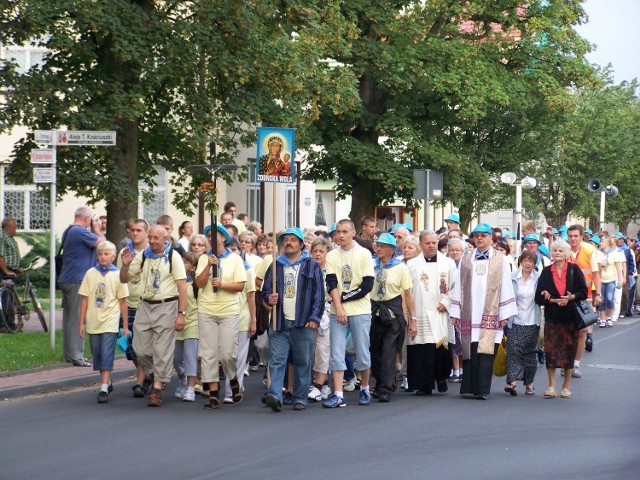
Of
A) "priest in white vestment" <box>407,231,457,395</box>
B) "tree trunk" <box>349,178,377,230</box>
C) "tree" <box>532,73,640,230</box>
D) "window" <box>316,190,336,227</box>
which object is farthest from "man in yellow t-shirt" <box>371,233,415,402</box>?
"tree" <box>532,73,640,230</box>

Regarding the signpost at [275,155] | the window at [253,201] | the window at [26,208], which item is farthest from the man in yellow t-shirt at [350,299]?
the window at [253,201]

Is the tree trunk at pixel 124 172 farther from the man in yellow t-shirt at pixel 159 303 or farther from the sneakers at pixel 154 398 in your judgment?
the sneakers at pixel 154 398

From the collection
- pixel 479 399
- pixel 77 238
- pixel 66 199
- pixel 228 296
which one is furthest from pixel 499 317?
pixel 66 199

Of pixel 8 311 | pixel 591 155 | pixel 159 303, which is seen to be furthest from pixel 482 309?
pixel 591 155

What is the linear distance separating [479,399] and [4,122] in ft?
28.6

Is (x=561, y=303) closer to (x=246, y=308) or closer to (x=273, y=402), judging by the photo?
(x=246, y=308)

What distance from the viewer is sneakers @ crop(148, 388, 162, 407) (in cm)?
1334

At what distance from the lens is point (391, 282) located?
46.7 ft

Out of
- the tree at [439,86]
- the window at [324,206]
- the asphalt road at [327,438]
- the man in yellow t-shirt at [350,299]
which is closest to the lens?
the asphalt road at [327,438]

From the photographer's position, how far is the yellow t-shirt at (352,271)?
13734mm

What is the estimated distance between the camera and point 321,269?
45.6ft

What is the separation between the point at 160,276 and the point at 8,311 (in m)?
7.15

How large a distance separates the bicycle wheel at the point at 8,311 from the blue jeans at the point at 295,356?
7486 millimetres

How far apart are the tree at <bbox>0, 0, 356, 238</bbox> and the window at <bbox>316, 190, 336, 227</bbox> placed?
30416mm
